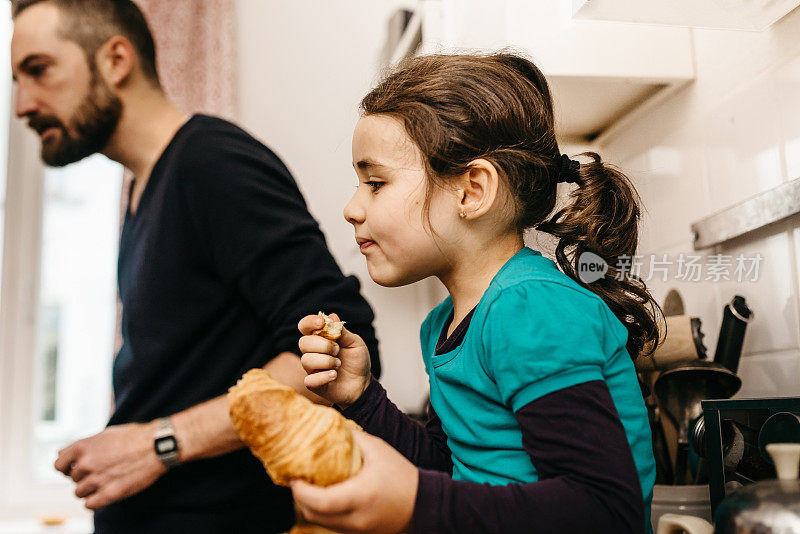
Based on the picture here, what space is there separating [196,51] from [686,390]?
218cm

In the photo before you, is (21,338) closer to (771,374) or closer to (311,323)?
(311,323)

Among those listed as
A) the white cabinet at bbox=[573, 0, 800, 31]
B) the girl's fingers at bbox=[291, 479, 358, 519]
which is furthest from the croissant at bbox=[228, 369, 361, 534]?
the white cabinet at bbox=[573, 0, 800, 31]

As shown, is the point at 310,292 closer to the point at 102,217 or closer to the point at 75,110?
the point at 75,110

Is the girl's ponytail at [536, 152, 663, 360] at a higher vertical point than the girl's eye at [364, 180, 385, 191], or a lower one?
lower

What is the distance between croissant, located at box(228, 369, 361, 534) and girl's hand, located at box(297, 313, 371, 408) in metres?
0.17

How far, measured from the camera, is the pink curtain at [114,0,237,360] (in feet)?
8.02

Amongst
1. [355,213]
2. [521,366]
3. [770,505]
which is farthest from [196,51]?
[770,505]

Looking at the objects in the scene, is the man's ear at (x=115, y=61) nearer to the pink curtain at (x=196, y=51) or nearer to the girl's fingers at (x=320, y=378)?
the girl's fingers at (x=320, y=378)

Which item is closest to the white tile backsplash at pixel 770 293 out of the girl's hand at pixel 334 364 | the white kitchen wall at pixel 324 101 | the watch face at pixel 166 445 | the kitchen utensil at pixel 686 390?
the kitchen utensil at pixel 686 390

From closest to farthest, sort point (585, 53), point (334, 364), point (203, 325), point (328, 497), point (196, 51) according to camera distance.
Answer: point (328, 497) < point (334, 364) < point (203, 325) < point (585, 53) < point (196, 51)

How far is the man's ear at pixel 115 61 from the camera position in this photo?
126 centimetres

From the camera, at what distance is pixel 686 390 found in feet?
2.92

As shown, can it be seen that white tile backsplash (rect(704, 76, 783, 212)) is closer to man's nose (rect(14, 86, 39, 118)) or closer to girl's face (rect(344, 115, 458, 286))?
girl's face (rect(344, 115, 458, 286))

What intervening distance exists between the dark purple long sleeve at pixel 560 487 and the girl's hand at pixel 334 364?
0.20 metres
